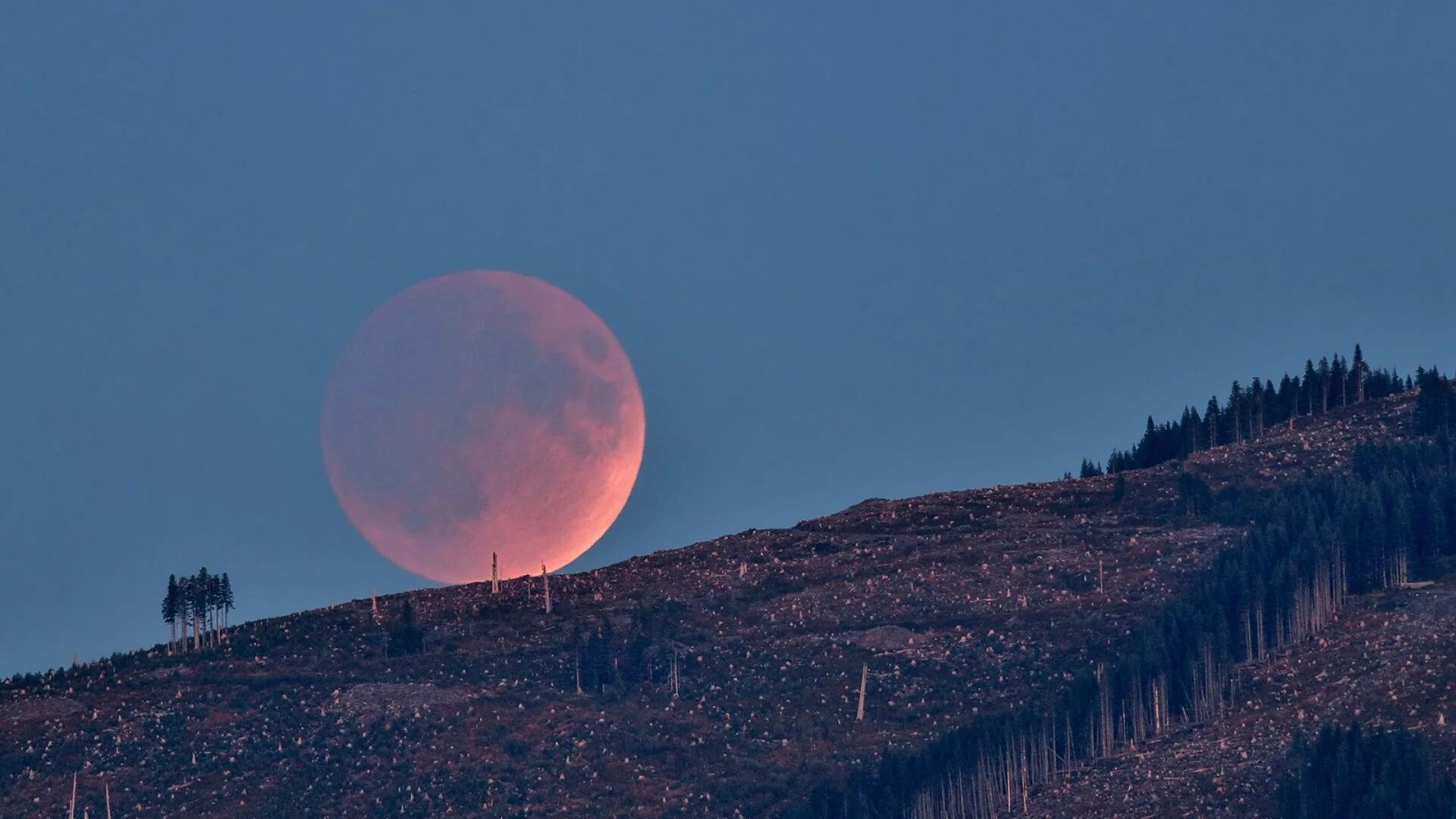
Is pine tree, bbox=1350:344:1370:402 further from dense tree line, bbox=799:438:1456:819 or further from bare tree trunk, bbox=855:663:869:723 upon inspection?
bare tree trunk, bbox=855:663:869:723

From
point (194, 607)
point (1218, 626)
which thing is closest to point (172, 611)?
point (194, 607)

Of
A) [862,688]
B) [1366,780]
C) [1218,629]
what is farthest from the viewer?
[862,688]

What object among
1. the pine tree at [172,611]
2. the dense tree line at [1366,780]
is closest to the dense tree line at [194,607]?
the pine tree at [172,611]

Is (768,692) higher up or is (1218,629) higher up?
(1218,629)

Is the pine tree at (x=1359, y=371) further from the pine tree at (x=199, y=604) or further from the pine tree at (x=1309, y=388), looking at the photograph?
the pine tree at (x=199, y=604)

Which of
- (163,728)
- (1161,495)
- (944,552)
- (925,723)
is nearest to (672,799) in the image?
(925,723)

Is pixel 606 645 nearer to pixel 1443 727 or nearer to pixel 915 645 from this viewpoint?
pixel 915 645

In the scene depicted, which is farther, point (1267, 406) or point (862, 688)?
point (1267, 406)

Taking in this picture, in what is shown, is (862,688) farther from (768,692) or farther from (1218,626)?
(1218,626)

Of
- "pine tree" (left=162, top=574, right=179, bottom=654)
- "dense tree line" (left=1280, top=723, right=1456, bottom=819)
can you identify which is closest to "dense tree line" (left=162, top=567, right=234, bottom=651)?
"pine tree" (left=162, top=574, right=179, bottom=654)
